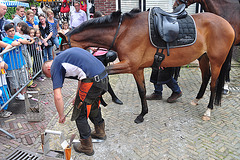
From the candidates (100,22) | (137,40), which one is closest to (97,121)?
(137,40)

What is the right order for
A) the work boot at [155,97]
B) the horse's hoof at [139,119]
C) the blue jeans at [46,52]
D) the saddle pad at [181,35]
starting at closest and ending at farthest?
the saddle pad at [181,35]
the horse's hoof at [139,119]
the work boot at [155,97]
the blue jeans at [46,52]

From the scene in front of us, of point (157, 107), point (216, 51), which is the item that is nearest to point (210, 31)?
point (216, 51)

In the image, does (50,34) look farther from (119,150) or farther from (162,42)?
(119,150)

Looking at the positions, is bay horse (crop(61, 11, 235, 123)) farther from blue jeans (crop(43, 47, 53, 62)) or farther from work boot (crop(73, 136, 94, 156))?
blue jeans (crop(43, 47, 53, 62))

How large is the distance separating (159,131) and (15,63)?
3.69 meters

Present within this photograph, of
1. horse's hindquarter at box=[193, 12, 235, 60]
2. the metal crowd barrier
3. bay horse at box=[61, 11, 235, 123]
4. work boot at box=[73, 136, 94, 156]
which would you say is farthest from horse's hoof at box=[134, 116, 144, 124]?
the metal crowd barrier

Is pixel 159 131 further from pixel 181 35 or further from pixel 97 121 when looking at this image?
pixel 181 35

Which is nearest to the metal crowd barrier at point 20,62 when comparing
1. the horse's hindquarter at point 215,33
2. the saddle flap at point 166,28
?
the saddle flap at point 166,28

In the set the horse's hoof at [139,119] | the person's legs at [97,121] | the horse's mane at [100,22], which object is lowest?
the horse's hoof at [139,119]

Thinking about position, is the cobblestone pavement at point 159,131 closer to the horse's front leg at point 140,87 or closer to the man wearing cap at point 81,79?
the horse's front leg at point 140,87

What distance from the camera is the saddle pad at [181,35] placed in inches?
137

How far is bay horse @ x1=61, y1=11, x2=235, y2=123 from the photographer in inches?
133

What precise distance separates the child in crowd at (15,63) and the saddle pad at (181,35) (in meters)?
3.25

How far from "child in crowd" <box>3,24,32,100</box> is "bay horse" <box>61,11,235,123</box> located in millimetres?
2111
